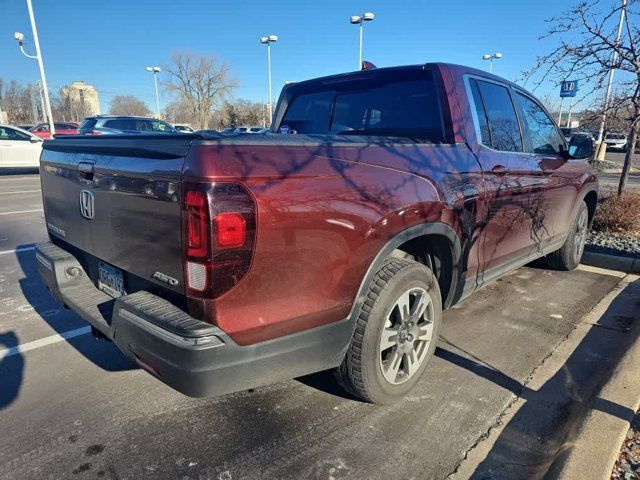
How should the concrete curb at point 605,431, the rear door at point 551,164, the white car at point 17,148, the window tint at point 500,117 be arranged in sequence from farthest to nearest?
the white car at point 17,148 → the rear door at point 551,164 → the window tint at point 500,117 → the concrete curb at point 605,431

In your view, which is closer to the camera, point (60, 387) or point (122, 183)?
point (122, 183)

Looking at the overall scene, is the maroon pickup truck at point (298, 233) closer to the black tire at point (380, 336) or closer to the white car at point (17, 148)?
the black tire at point (380, 336)

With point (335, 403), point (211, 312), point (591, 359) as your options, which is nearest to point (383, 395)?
point (335, 403)

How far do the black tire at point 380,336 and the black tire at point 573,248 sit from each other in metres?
3.09

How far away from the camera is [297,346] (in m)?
2.09

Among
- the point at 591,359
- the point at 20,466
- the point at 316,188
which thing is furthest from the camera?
the point at 591,359

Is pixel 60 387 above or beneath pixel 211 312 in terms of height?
beneath

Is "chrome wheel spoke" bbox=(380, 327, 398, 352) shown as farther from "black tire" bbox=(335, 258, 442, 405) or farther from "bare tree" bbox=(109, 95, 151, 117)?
"bare tree" bbox=(109, 95, 151, 117)

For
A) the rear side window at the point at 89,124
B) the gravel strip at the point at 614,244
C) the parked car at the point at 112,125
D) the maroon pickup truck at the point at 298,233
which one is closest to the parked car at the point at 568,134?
the gravel strip at the point at 614,244

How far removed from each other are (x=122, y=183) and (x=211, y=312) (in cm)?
82

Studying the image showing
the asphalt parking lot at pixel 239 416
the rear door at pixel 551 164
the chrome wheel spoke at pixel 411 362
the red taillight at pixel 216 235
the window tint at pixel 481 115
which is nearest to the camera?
the red taillight at pixel 216 235

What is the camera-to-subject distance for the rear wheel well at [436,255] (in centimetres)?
289

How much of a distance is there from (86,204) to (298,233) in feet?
4.34

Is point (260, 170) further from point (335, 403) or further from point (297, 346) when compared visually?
point (335, 403)
